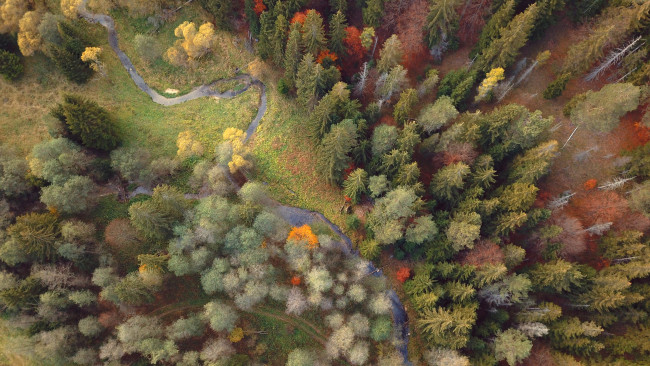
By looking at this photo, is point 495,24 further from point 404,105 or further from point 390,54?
point 404,105

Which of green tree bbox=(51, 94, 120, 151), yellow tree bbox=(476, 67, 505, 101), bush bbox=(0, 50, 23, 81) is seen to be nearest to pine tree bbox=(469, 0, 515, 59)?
yellow tree bbox=(476, 67, 505, 101)

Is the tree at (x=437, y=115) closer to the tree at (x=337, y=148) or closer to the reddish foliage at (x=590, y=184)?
the tree at (x=337, y=148)

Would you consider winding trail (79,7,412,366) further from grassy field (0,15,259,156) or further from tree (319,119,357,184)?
tree (319,119,357,184)

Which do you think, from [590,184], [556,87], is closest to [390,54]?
[556,87]

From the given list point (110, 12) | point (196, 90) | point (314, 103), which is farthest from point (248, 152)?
point (110, 12)

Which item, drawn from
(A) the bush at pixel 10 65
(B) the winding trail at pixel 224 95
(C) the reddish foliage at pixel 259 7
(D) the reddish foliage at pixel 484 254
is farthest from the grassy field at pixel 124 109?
(D) the reddish foliage at pixel 484 254

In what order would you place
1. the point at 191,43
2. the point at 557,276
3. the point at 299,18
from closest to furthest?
the point at 557,276
the point at 299,18
the point at 191,43
